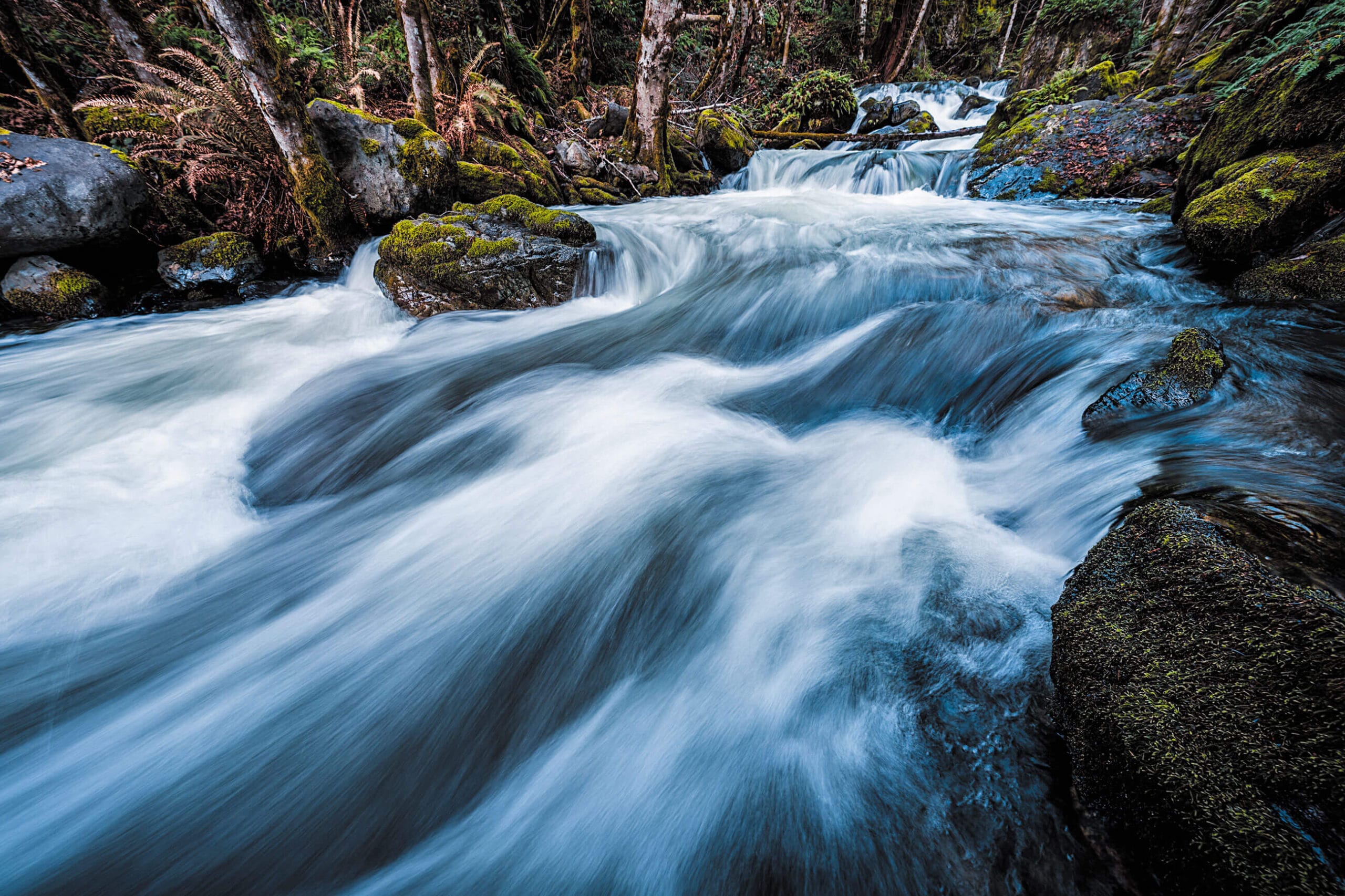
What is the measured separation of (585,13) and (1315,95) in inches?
588

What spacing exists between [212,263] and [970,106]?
66.8 ft

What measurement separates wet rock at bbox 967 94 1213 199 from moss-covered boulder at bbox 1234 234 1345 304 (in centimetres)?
489

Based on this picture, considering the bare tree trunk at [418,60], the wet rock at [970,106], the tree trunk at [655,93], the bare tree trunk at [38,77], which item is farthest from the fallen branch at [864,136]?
the bare tree trunk at [38,77]

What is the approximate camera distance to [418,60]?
7.33 m

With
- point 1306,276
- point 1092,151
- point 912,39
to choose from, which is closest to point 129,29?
point 1306,276

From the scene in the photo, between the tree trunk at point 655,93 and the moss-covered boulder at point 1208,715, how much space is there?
379 inches

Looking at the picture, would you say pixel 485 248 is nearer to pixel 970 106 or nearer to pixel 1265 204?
pixel 1265 204

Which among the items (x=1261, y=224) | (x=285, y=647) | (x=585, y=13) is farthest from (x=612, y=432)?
(x=585, y=13)

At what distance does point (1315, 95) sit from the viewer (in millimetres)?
3857

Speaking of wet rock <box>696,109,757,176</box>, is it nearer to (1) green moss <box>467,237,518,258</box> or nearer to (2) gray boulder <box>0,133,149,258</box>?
(1) green moss <box>467,237,518,258</box>

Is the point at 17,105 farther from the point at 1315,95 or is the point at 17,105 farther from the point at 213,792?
the point at 1315,95

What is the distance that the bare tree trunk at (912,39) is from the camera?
20578 millimetres

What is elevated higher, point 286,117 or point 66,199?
point 286,117

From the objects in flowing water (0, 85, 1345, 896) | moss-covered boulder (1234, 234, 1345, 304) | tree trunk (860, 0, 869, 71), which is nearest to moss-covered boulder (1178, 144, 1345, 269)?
moss-covered boulder (1234, 234, 1345, 304)
